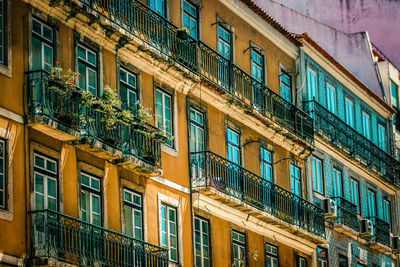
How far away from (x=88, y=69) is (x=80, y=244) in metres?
4.51

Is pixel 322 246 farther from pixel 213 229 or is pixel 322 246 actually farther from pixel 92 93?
pixel 92 93

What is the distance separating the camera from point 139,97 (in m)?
26.7

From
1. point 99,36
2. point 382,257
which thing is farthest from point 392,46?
point 99,36

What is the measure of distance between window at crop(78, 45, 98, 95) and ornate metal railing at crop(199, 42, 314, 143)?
4.94 m

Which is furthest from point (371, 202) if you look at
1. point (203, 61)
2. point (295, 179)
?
point (203, 61)

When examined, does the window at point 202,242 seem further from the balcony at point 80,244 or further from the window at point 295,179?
the window at point 295,179

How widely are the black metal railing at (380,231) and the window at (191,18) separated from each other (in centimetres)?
1327

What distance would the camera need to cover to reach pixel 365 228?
3897 cm

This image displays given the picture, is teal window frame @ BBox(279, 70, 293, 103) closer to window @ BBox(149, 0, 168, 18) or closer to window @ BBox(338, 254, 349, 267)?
window @ BBox(338, 254, 349, 267)

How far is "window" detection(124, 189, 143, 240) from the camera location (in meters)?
25.4

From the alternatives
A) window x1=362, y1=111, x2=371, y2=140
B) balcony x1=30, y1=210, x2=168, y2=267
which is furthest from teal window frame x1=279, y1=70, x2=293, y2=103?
balcony x1=30, y1=210, x2=168, y2=267

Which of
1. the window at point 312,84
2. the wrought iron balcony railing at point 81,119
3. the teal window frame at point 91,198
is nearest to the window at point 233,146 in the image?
the wrought iron balcony railing at point 81,119

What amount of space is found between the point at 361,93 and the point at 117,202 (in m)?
19.7

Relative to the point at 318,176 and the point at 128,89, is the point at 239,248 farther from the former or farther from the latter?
the point at 318,176
